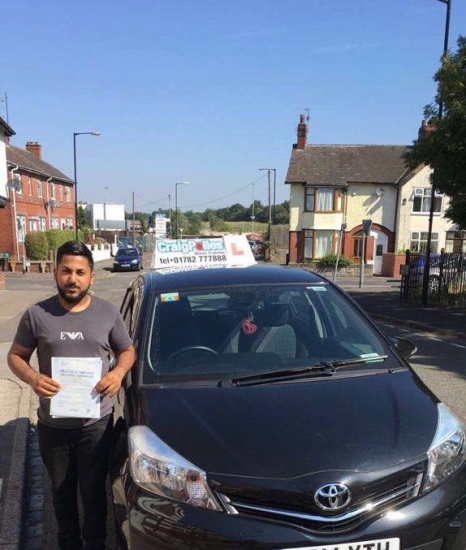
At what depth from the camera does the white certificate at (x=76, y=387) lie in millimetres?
2592

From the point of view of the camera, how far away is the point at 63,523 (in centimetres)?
280

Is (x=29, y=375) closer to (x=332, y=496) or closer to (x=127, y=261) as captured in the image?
(x=332, y=496)

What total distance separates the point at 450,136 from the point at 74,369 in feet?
38.0

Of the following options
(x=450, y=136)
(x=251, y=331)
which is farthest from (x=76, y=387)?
(x=450, y=136)

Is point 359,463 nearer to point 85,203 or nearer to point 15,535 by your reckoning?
point 15,535

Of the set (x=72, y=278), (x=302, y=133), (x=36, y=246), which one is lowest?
(x=36, y=246)

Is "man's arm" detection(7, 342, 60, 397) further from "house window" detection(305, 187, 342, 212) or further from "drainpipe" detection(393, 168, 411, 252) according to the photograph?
"drainpipe" detection(393, 168, 411, 252)

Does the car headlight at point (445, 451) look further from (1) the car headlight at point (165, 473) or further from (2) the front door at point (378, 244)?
(2) the front door at point (378, 244)

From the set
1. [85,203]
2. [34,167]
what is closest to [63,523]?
[34,167]

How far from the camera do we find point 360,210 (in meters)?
34.9

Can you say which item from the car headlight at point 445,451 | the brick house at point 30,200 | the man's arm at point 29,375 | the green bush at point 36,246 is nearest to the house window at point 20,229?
the brick house at point 30,200

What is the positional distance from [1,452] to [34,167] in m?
39.8

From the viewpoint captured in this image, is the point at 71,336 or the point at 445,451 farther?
the point at 71,336

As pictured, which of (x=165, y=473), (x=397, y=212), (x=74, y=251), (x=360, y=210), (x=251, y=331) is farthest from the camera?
(x=360, y=210)
